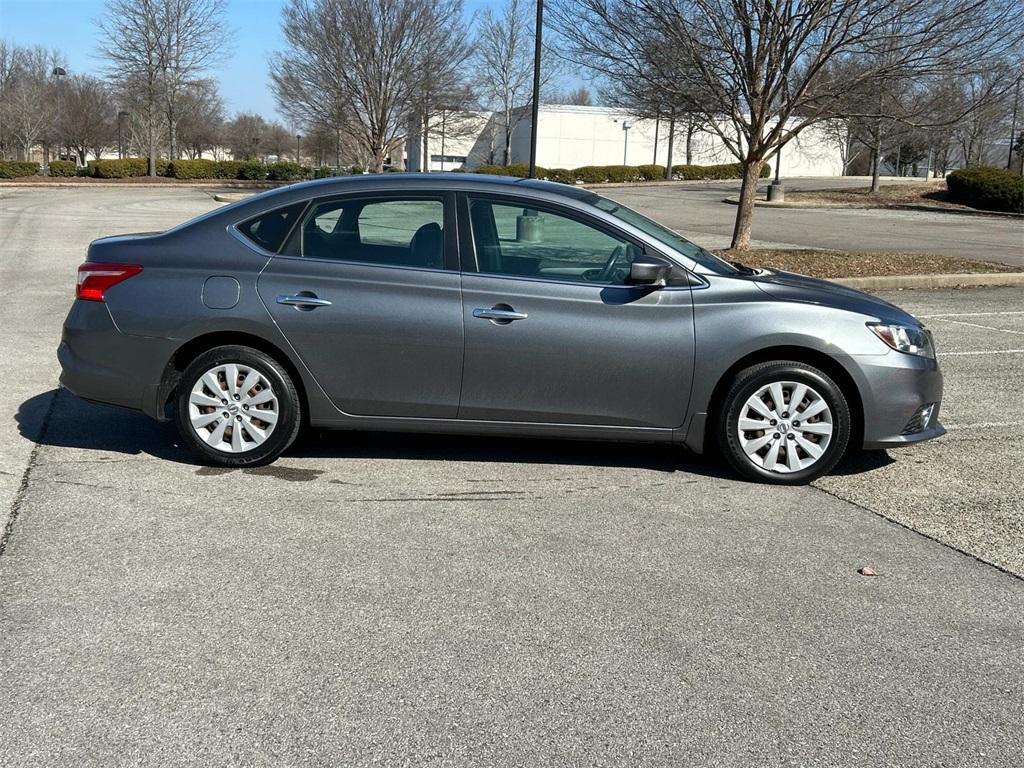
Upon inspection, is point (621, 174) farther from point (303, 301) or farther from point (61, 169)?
point (303, 301)

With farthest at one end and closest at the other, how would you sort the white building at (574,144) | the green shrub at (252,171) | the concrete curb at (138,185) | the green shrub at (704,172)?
1. the white building at (574,144)
2. the green shrub at (704,172)
3. the green shrub at (252,171)
4. the concrete curb at (138,185)

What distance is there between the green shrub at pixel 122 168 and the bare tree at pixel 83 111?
41.3ft

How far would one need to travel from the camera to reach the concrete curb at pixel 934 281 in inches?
579

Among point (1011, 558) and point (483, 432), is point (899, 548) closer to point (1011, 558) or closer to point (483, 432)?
point (1011, 558)

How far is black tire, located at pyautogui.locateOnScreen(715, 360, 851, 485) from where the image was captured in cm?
543

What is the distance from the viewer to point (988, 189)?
37.4m

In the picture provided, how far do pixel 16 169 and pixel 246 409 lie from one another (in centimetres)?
5187

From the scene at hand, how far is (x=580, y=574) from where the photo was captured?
4250 mm

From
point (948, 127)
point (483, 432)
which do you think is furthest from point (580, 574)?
point (948, 127)

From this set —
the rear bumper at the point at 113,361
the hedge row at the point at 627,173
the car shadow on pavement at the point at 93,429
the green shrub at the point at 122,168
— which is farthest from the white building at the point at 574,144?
the rear bumper at the point at 113,361

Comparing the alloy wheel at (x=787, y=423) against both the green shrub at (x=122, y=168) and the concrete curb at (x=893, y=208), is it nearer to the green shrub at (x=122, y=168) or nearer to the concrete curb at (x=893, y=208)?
the concrete curb at (x=893, y=208)

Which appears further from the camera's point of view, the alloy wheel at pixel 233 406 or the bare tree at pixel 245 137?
the bare tree at pixel 245 137

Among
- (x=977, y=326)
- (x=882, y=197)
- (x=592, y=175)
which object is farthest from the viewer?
(x=592, y=175)

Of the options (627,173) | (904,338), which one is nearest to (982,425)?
(904,338)
